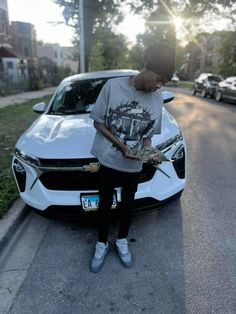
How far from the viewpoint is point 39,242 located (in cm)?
304

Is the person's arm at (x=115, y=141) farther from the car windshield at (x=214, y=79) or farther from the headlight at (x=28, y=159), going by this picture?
the car windshield at (x=214, y=79)

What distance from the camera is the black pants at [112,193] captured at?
2451mm

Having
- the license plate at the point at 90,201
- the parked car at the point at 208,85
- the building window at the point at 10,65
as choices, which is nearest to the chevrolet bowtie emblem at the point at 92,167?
the license plate at the point at 90,201

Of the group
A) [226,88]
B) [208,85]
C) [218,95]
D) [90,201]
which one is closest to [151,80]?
[90,201]

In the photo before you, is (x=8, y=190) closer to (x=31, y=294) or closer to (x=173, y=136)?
(x=31, y=294)

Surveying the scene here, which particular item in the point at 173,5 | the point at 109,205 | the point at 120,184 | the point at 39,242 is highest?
the point at 173,5

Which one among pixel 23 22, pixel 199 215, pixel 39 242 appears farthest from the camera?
pixel 23 22

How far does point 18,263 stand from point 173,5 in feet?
89.4

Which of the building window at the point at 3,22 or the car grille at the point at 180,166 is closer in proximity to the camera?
the car grille at the point at 180,166

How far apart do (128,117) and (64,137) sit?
1106 mm

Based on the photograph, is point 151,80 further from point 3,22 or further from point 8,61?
point 8,61

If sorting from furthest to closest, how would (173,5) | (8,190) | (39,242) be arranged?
(173,5), (8,190), (39,242)

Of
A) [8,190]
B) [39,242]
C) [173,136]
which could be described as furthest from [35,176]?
[173,136]

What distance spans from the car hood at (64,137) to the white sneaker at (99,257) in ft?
2.68
